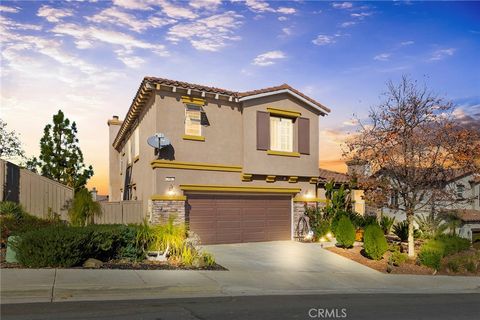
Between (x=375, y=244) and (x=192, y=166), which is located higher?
(x=192, y=166)

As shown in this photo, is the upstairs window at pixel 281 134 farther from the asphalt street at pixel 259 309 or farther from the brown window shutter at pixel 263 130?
the asphalt street at pixel 259 309

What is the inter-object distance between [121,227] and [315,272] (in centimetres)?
614

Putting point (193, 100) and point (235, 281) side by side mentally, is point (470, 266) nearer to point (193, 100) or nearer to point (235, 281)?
point (235, 281)

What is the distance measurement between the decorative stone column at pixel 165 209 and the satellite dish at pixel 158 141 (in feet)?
6.72

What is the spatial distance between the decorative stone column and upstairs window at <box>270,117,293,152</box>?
5487mm

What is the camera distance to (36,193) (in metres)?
17.5

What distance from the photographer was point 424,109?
17.8 metres

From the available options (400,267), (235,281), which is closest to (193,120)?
(235,281)

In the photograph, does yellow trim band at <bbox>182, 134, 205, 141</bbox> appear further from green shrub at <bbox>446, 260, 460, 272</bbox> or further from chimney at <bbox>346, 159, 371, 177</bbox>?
green shrub at <bbox>446, 260, 460, 272</bbox>

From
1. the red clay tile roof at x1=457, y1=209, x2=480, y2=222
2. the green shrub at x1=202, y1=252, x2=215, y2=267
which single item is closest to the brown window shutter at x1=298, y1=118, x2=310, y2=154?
the green shrub at x1=202, y1=252, x2=215, y2=267

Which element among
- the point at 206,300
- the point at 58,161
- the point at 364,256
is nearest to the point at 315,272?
the point at 364,256

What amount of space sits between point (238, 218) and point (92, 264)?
8.98m

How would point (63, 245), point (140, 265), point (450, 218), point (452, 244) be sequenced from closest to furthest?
point (63, 245)
point (140, 265)
point (452, 244)
point (450, 218)

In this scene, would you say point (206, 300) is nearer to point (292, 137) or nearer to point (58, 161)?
point (292, 137)
